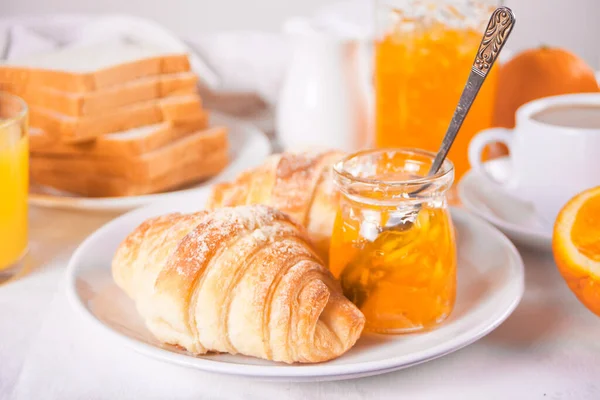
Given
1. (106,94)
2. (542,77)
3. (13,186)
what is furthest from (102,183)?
(542,77)

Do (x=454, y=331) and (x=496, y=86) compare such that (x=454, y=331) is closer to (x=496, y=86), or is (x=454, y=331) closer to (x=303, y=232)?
(x=303, y=232)

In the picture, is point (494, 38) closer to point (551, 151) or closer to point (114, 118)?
point (551, 151)

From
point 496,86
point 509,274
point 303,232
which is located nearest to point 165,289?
point 303,232

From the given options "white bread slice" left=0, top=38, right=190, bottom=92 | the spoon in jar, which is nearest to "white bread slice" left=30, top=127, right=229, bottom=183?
"white bread slice" left=0, top=38, right=190, bottom=92

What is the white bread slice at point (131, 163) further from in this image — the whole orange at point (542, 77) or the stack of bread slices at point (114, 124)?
the whole orange at point (542, 77)

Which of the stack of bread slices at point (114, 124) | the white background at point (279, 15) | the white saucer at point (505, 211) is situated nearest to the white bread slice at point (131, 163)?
the stack of bread slices at point (114, 124)
